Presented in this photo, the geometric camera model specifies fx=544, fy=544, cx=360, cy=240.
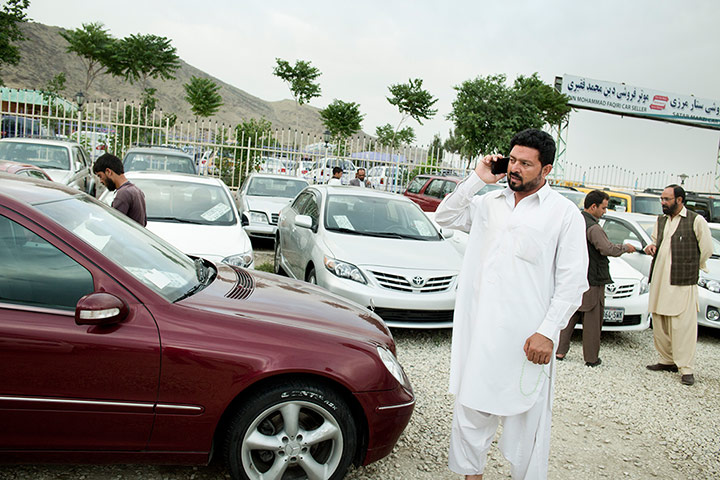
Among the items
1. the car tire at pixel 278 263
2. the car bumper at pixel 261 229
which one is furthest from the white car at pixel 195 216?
the car bumper at pixel 261 229

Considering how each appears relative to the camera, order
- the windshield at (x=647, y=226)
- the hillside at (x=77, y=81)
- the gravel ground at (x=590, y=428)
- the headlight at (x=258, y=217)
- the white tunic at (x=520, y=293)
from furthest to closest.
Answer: the hillside at (x=77, y=81), the headlight at (x=258, y=217), the windshield at (x=647, y=226), the gravel ground at (x=590, y=428), the white tunic at (x=520, y=293)

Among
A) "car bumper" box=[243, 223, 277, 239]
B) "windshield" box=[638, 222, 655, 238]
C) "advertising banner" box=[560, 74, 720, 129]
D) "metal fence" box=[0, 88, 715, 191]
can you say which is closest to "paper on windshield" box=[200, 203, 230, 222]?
"car bumper" box=[243, 223, 277, 239]

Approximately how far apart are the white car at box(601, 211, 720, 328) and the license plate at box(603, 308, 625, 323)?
71cm

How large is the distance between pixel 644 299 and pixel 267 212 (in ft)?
22.3

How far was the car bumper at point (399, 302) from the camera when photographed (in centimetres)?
536

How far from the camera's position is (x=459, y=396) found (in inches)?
109

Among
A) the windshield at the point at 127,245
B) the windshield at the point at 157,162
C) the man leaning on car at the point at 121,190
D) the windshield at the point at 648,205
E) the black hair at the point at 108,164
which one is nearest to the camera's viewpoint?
the windshield at the point at 127,245

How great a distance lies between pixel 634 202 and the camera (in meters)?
12.1

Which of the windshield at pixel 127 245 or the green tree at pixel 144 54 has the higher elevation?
the green tree at pixel 144 54

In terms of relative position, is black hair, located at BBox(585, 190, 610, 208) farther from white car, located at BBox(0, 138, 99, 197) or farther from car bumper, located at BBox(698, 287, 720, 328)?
white car, located at BBox(0, 138, 99, 197)

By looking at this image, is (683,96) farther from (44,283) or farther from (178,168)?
(44,283)

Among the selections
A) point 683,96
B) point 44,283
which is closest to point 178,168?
point 44,283

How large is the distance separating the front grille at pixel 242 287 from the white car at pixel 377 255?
1.84 metres

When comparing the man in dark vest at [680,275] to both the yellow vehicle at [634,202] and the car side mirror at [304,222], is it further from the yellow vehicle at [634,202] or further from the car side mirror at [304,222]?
the yellow vehicle at [634,202]
